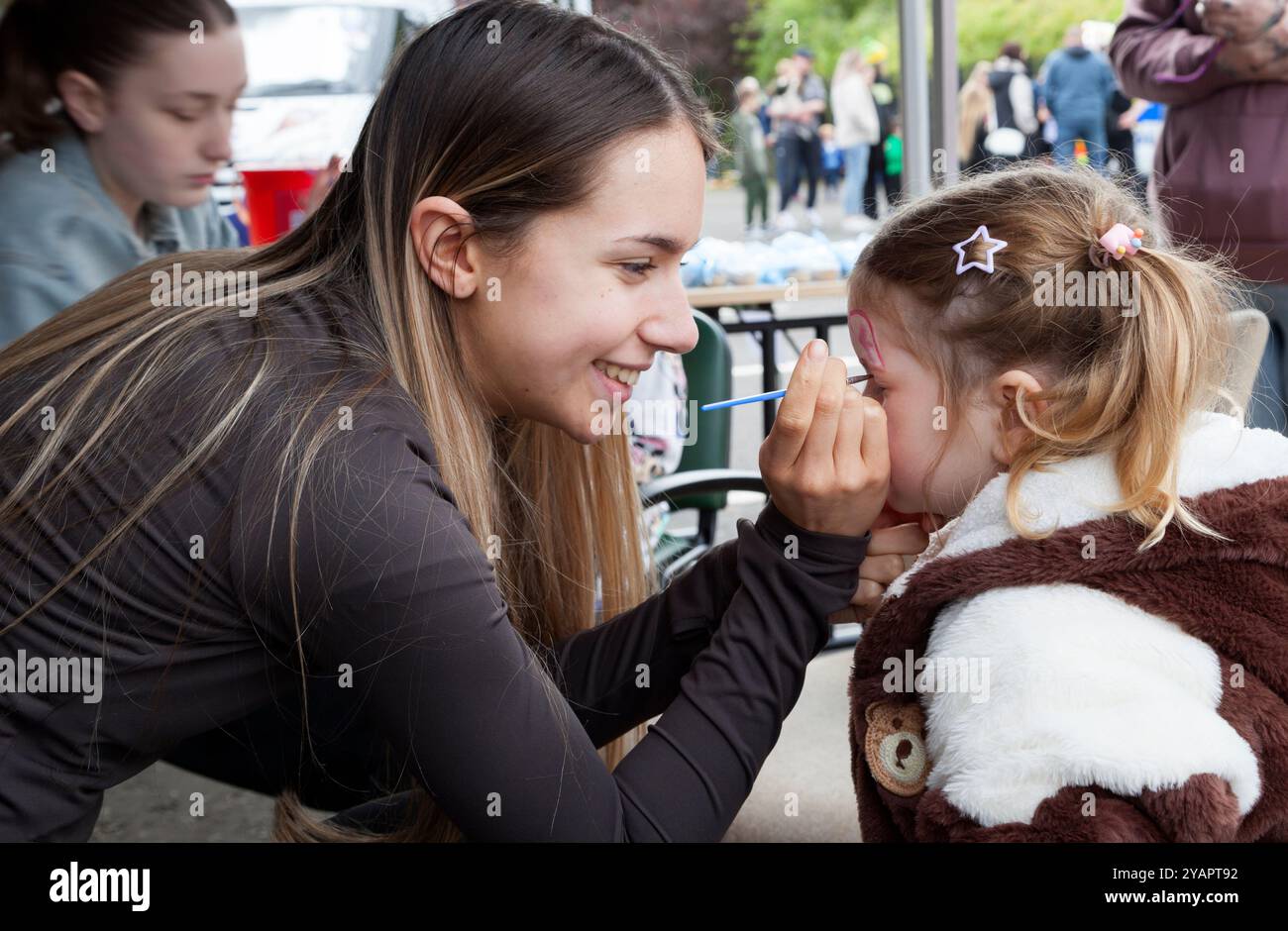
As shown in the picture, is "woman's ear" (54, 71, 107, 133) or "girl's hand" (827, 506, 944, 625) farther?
"woman's ear" (54, 71, 107, 133)

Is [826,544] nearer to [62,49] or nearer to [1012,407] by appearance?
[1012,407]

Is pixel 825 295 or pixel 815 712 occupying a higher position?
pixel 825 295

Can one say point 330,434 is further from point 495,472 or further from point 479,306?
point 495,472

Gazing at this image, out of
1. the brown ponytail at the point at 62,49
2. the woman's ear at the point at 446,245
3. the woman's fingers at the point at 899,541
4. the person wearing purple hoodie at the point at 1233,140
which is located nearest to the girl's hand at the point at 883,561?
the woman's fingers at the point at 899,541

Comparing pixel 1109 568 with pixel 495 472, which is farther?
pixel 495 472

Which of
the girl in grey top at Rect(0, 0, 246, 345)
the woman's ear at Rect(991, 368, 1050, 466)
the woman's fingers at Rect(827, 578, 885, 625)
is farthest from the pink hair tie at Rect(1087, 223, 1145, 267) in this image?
the girl in grey top at Rect(0, 0, 246, 345)

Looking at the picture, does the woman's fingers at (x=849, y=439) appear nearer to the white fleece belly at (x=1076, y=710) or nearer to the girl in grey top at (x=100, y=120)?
the white fleece belly at (x=1076, y=710)

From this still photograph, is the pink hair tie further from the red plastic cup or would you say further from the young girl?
the red plastic cup

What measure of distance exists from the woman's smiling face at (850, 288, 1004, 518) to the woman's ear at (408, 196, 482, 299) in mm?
431

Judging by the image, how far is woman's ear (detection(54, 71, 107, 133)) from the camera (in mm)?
2316

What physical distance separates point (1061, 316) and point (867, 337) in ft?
0.67

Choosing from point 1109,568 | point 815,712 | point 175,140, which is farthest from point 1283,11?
point 175,140

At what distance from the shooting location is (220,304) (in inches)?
51.0
